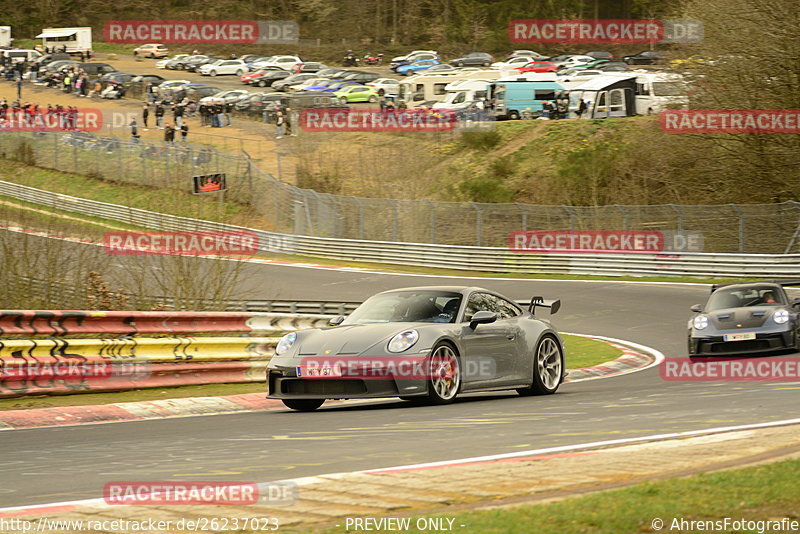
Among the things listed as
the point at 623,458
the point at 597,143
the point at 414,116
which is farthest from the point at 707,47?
the point at 623,458

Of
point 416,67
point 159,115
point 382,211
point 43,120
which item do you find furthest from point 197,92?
point 382,211

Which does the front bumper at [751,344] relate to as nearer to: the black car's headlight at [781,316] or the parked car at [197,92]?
the black car's headlight at [781,316]

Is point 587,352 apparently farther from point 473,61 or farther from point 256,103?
point 473,61

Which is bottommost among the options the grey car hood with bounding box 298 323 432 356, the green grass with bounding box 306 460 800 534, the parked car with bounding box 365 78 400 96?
the grey car hood with bounding box 298 323 432 356

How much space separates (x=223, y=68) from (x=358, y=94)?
22.2 m

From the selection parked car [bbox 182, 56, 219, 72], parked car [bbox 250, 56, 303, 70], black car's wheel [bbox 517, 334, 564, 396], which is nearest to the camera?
black car's wheel [bbox 517, 334, 564, 396]

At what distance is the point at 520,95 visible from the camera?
5956cm

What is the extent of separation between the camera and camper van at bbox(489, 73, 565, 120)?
59.3 meters

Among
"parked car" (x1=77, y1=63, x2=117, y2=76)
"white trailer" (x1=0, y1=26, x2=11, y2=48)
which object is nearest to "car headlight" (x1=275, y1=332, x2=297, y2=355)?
"parked car" (x1=77, y1=63, x2=117, y2=76)

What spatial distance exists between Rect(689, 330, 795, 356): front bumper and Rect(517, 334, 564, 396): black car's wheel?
14.6ft

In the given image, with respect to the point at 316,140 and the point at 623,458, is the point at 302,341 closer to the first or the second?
the point at 623,458

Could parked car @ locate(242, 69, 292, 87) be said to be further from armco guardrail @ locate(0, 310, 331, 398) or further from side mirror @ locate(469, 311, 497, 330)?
side mirror @ locate(469, 311, 497, 330)

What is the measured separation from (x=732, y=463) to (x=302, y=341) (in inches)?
232

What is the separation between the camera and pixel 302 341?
462 inches
